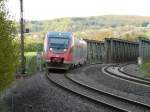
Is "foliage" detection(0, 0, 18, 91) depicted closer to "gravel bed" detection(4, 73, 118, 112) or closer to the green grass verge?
the green grass verge

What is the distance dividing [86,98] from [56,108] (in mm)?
2681

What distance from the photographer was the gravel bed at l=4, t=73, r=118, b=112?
15.1 metres

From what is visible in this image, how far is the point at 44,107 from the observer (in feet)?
50.9

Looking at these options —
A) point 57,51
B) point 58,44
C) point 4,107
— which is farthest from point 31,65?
point 4,107

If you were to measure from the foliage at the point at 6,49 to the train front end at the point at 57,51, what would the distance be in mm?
17080

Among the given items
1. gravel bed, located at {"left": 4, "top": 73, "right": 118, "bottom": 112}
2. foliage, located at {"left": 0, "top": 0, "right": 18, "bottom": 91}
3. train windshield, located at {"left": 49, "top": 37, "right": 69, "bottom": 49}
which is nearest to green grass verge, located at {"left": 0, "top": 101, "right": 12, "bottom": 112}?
gravel bed, located at {"left": 4, "top": 73, "right": 118, "bottom": 112}

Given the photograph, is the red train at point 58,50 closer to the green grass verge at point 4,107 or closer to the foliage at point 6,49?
the green grass verge at point 4,107

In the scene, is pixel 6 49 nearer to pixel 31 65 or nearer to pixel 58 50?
pixel 58 50

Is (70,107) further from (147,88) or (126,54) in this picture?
(126,54)

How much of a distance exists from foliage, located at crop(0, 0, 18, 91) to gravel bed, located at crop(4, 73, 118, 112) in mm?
1151

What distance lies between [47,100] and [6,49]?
3388 mm

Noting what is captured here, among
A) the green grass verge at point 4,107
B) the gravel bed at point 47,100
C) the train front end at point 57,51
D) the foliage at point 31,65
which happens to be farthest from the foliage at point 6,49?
the foliage at point 31,65

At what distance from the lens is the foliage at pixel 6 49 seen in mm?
14505

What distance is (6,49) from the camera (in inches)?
585
